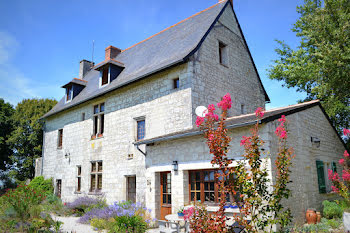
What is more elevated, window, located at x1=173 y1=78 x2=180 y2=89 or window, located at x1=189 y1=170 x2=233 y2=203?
window, located at x1=173 y1=78 x2=180 y2=89

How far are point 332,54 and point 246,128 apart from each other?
7.65 m

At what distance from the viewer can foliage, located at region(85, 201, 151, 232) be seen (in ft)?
20.7

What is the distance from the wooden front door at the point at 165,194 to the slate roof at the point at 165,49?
381 cm

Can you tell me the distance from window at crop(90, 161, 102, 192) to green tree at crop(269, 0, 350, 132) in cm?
1032

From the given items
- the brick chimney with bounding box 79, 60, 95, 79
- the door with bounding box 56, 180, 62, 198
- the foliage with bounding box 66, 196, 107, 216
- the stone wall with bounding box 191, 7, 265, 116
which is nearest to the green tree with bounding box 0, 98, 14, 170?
the brick chimney with bounding box 79, 60, 95, 79

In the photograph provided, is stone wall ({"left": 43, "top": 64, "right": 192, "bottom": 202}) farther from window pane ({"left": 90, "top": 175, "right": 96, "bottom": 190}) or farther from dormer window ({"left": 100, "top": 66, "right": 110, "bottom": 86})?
dormer window ({"left": 100, "top": 66, "right": 110, "bottom": 86})

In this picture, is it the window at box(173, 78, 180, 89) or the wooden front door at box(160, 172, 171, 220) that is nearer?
the wooden front door at box(160, 172, 171, 220)

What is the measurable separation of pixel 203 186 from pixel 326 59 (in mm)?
8373

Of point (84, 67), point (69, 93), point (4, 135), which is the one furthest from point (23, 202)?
point (4, 135)

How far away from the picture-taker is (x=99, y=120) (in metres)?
13.2

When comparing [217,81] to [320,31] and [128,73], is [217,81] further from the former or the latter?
[320,31]

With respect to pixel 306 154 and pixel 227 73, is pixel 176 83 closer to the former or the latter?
pixel 227 73

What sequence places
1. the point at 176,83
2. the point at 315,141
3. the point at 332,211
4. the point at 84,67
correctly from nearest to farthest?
the point at 332,211 → the point at 315,141 → the point at 176,83 → the point at 84,67

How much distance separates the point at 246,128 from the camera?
22.7ft
